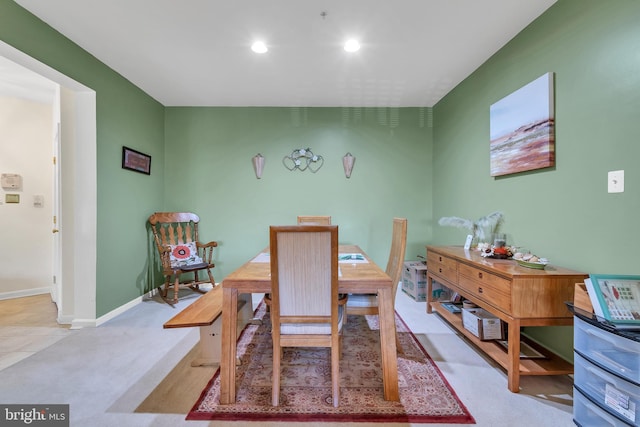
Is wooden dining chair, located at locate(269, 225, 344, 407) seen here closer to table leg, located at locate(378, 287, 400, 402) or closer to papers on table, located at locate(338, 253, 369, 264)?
table leg, located at locate(378, 287, 400, 402)

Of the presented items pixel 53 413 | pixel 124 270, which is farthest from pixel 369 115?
pixel 53 413

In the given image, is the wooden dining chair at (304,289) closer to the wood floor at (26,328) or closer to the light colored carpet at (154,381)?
the light colored carpet at (154,381)

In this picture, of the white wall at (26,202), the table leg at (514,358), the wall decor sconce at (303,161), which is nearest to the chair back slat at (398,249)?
the table leg at (514,358)

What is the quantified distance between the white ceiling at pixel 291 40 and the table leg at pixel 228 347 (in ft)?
6.77

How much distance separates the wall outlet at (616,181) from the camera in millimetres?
1459

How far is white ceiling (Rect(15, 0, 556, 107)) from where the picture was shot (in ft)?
6.20

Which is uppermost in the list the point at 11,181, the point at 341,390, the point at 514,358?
the point at 11,181

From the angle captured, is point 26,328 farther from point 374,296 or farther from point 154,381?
point 374,296

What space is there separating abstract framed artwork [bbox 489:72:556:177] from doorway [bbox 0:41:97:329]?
153 inches

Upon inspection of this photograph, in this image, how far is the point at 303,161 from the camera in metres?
3.77

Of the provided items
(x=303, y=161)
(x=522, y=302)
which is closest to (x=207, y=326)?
(x=522, y=302)

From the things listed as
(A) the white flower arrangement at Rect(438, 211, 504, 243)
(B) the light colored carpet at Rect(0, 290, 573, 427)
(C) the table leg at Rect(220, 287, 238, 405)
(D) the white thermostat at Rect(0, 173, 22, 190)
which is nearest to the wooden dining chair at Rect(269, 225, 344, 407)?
(C) the table leg at Rect(220, 287, 238, 405)

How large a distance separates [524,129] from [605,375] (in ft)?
5.67

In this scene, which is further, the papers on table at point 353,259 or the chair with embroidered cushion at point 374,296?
the papers on table at point 353,259
